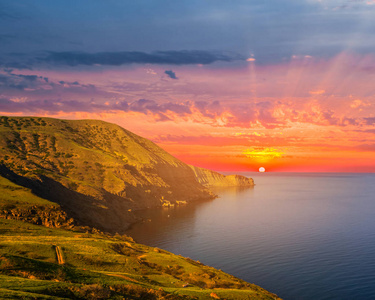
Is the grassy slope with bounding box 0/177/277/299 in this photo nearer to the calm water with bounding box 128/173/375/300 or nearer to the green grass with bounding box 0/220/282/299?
the green grass with bounding box 0/220/282/299

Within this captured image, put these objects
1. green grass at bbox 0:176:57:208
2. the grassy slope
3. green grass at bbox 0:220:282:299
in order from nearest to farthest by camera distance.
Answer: the grassy slope < green grass at bbox 0:220:282:299 < green grass at bbox 0:176:57:208

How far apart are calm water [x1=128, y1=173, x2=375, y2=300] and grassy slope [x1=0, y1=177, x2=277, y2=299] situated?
87.4 feet

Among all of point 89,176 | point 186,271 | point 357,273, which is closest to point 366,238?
point 357,273

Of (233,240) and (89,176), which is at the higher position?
(89,176)

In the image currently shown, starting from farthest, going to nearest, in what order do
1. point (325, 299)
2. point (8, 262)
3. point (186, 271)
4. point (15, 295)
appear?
point (325, 299) → point (186, 271) → point (8, 262) → point (15, 295)

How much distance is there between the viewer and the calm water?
76.1 m

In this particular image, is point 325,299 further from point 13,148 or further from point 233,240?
point 13,148

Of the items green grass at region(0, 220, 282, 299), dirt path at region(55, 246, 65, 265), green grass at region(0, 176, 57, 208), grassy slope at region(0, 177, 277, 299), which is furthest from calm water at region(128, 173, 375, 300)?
dirt path at region(55, 246, 65, 265)

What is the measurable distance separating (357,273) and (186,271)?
53824mm

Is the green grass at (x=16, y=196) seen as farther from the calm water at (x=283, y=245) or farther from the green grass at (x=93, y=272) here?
the calm water at (x=283, y=245)

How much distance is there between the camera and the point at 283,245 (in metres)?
113

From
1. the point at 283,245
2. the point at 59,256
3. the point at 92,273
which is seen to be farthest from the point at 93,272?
the point at 283,245

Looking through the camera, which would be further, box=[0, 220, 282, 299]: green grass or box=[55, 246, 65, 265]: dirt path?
box=[55, 246, 65, 265]: dirt path

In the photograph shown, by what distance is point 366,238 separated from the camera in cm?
12469
